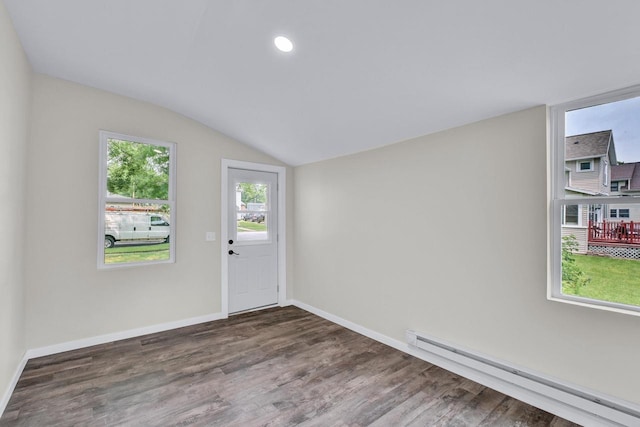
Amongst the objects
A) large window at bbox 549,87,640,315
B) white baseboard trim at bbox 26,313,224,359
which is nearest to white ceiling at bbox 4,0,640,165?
large window at bbox 549,87,640,315

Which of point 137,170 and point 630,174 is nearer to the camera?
point 630,174

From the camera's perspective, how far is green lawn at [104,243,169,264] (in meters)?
3.30

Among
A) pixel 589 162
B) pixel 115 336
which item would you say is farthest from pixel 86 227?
pixel 589 162

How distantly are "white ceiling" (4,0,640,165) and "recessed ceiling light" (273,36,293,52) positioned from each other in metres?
0.05

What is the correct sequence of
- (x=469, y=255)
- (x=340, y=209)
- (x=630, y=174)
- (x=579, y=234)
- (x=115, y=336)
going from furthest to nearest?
(x=340, y=209) < (x=115, y=336) < (x=469, y=255) < (x=579, y=234) < (x=630, y=174)

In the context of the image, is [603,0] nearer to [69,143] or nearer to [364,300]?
[364,300]

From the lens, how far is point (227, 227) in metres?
4.12

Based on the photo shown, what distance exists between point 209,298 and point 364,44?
348cm

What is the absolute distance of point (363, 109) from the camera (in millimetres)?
2766

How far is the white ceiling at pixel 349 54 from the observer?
1.66m

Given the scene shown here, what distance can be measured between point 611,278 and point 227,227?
387cm

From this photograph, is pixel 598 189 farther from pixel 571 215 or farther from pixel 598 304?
pixel 598 304

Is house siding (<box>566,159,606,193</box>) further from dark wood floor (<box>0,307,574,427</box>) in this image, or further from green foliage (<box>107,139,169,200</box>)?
green foliage (<box>107,139,169,200</box>)

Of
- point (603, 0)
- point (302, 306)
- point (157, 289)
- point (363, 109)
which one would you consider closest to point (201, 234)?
point (157, 289)
